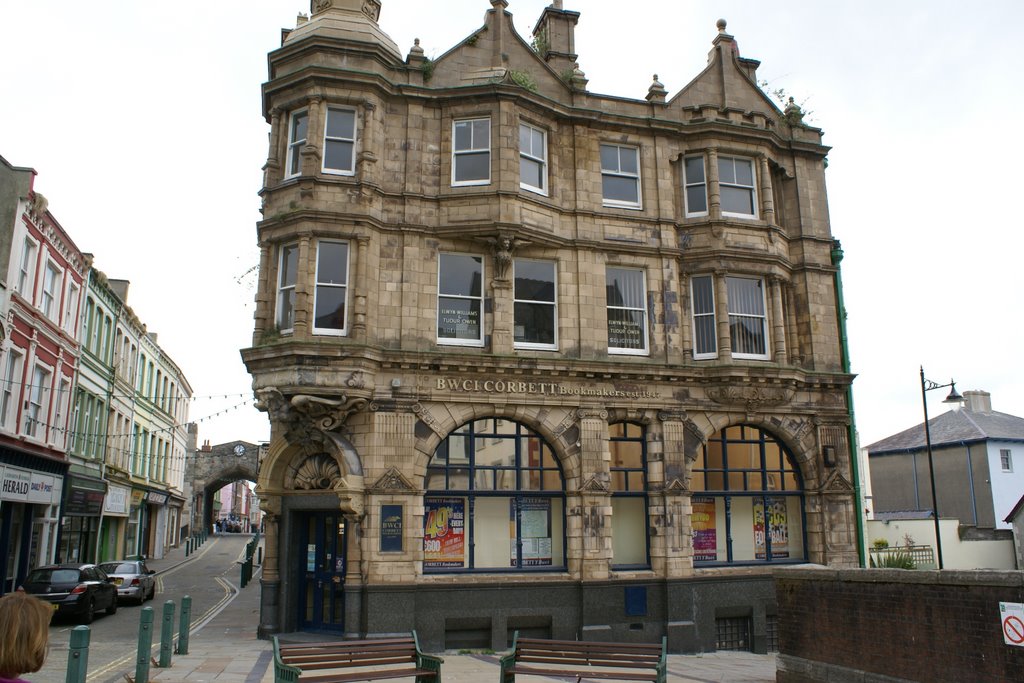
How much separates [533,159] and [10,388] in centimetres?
1743

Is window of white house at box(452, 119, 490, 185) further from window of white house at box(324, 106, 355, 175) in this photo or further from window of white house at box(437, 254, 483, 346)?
window of white house at box(324, 106, 355, 175)

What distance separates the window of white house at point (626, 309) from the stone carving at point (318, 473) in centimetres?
709

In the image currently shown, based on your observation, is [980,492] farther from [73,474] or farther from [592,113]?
[73,474]

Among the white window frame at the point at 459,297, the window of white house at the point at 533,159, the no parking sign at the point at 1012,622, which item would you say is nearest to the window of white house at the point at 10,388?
the white window frame at the point at 459,297

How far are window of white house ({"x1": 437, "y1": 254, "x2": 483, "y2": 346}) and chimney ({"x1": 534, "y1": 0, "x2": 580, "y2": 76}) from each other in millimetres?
6146

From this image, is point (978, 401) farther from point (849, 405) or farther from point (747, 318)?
point (747, 318)

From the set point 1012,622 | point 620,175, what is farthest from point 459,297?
point 1012,622

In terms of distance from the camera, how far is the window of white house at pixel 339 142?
59.7 ft

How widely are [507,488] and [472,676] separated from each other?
502 centimetres

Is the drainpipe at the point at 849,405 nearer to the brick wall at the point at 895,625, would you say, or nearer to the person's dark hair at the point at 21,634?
the brick wall at the point at 895,625

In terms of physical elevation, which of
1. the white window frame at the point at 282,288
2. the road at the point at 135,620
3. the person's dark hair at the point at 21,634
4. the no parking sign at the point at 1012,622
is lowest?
the road at the point at 135,620

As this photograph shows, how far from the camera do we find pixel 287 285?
1791 centimetres

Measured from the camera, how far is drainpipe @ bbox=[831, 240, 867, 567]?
67.7ft

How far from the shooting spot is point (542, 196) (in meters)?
19.3
